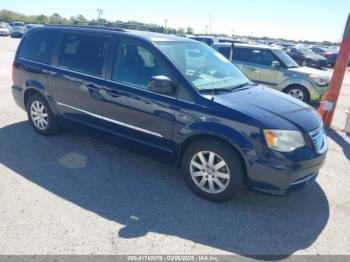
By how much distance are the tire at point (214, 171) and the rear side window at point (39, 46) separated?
289 cm

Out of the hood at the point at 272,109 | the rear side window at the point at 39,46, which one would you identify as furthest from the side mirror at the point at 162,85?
the rear side window at the point at 39,46

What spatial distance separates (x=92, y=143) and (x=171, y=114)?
2.04 m

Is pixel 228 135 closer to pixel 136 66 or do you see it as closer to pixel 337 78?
→ pixel 136 66

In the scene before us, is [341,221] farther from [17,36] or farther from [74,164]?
[17,36]

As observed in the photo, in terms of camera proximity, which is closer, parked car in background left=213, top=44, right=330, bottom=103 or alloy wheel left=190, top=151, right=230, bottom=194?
alloy wheel left=190, top=151, right=230, bottom=194

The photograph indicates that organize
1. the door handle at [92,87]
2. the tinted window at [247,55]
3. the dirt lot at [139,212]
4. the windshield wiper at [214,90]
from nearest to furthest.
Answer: the dirt lot at [139,212] → the windshield wiper at [214,90] → the door handle at [92,87] → the tinted window at [247,55]

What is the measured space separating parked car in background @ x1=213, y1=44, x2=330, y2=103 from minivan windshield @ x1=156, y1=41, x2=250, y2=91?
478 centimetres

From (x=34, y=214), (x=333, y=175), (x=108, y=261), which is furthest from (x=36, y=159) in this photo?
(x=333, y=175)

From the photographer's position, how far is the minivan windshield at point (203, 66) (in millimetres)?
3547

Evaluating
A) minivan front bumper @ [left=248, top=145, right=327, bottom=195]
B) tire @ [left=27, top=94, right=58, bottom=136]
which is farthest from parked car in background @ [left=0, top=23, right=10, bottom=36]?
minivan front bumper @ [left=248, top=145, right=327, bottom=195]

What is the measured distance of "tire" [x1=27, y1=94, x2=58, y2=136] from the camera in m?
4.87

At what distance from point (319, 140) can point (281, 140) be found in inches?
25.7

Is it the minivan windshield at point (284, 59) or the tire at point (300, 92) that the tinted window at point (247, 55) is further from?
the tire at point (300, 92)

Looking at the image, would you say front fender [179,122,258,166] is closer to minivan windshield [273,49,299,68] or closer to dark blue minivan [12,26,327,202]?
dark blue minivan [12,26,327,202]
